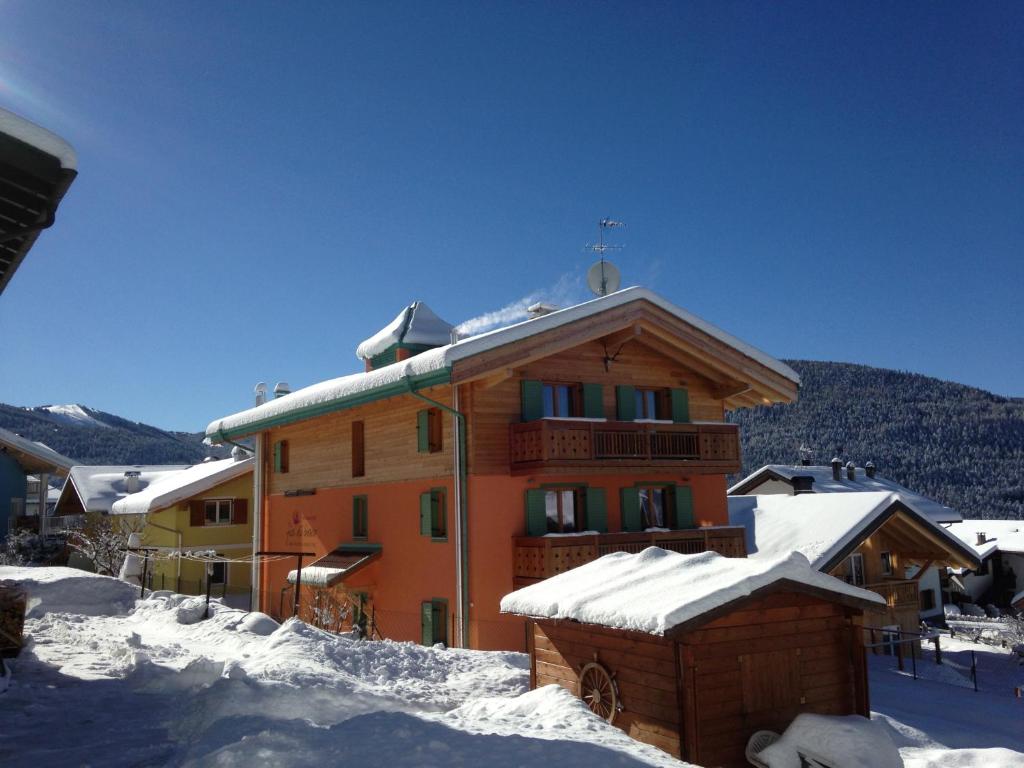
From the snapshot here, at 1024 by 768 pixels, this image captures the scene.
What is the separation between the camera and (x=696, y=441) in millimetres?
20891

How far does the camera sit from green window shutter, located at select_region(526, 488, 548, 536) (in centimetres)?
1852

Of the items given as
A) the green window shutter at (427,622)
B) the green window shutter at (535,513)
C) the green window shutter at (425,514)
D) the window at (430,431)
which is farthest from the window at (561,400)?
the green window shutter at (427,622)

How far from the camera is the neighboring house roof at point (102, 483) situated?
117 ft

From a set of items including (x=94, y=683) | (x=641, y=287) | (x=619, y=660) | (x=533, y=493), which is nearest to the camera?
(x=619, y=660)

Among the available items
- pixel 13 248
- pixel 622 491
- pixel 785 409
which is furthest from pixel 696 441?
pixel 785 409

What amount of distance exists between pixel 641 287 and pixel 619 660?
11095 millimetres

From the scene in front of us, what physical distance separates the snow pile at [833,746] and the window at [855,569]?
53.8 feet

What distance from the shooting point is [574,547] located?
58.3ft

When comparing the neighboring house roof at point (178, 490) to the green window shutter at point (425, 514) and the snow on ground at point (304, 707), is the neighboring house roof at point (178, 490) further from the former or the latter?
the green window shutter at point (425, 514)

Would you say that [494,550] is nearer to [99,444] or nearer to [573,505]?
[573,505]

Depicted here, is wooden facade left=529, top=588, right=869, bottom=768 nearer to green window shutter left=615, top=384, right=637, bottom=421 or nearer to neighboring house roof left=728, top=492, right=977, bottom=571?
green window shutter left=615, top=384, right=637, bottom=421

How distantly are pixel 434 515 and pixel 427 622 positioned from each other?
2485mm

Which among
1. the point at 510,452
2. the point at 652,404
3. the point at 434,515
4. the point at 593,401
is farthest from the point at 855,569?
the point at 434,515

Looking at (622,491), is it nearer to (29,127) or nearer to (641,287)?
(641,287)
